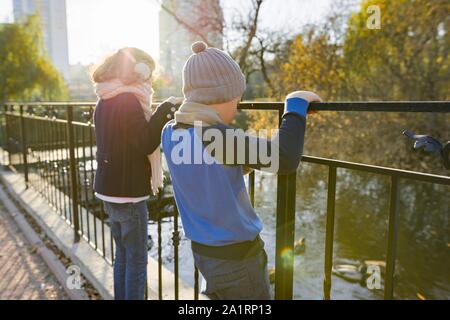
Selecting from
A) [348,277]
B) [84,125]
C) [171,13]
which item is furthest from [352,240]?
[84,125]

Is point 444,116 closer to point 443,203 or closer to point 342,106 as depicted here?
point 443,203

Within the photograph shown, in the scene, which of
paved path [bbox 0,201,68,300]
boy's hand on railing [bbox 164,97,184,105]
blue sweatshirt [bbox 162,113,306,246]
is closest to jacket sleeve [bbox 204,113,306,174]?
blue sweatshirt [bbox 162,113,306,246]

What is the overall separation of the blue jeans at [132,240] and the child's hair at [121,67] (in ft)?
2.35

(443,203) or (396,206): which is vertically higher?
(396,206)

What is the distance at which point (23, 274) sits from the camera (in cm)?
350

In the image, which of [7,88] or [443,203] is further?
[7,88]

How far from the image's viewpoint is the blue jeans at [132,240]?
2.31m

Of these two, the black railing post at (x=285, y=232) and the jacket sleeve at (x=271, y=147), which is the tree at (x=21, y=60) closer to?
the black railing post at (x=285, y=232)

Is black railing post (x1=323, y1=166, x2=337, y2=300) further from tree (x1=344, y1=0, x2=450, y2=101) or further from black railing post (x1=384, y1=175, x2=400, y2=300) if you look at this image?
tree (x1=344, y1=0, x2=450, y2=101)

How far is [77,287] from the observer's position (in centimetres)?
317

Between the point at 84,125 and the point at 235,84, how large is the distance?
90.5 inches

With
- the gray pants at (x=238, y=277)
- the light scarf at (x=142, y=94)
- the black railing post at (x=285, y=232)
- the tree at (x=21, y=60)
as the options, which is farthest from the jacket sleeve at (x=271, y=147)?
the tree at (x=21, y=60)

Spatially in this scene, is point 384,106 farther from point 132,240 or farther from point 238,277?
point 132,240

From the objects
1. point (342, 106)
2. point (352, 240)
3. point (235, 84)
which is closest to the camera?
point (342, 106)
